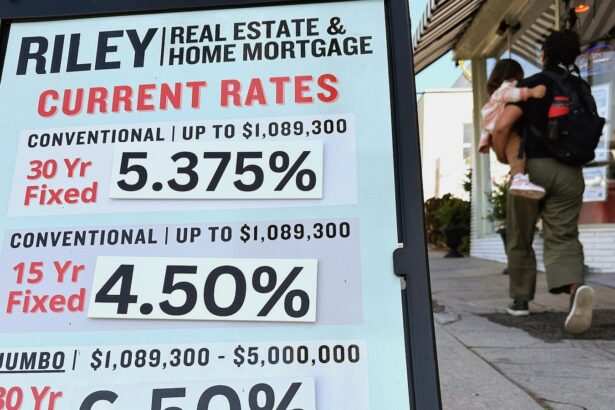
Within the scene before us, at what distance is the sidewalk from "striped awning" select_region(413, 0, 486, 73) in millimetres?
4177

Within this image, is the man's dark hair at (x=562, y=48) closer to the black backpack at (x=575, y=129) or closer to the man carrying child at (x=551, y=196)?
the man carrying child at (x=551, y=196)

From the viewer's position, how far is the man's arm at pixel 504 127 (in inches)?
124

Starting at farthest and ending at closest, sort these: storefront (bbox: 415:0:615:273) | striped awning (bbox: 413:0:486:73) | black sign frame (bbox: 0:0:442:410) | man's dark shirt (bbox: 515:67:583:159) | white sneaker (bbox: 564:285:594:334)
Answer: striped awning (bbox: 413:0:486:73) → storefront (bbox: 415:0:615:273) → man's dark shirt (bbox: 515:67:583:159) → white sneaker (bbox: 564:285:594:334) → black sign frame (bbox: 0:0:442:410)

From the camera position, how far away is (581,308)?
2.79 metres

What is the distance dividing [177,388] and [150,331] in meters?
0.15

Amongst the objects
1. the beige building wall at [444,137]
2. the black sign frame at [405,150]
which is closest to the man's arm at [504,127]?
the black sign frame at [405,150]

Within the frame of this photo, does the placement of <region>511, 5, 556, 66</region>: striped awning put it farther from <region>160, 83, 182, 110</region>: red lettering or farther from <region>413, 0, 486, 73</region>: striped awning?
<region>160, 83, 182, 110</region>: red lettering

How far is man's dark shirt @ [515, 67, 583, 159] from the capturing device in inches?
120

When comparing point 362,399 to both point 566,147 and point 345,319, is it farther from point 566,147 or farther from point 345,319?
point 566,147

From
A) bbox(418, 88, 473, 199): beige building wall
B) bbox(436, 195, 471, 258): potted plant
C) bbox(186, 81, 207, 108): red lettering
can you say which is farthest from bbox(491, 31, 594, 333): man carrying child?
bbox(418, 88, 473, 199): beige building wall

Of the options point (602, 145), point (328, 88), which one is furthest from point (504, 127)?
point (602, 145)

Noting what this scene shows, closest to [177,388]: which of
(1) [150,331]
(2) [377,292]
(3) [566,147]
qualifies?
(1) [150,331]

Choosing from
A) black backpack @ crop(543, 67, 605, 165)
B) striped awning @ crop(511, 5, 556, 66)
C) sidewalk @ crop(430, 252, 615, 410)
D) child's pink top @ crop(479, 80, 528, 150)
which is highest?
striped awning @ crop(511, 5, 556, 66)

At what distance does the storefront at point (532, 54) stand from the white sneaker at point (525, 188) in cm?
315
